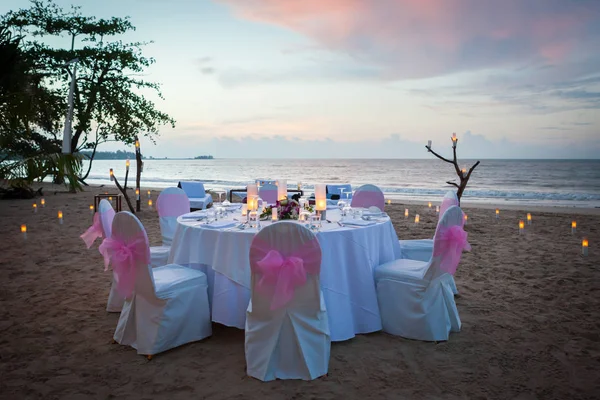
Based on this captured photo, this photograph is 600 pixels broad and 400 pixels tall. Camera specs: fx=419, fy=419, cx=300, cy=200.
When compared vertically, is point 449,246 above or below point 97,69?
below

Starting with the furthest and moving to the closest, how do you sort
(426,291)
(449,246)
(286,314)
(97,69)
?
1. (97,69)
2. (426,291)
3. (449,246)
4. (286,314)

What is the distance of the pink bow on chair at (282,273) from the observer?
107 inches

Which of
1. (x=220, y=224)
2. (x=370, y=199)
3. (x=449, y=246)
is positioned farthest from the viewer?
(x=370, y=199)

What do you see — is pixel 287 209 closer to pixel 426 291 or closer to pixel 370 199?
pixel 426 291

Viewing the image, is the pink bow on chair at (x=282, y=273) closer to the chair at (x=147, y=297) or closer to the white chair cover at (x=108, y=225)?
the chair at (x=147, y=297)

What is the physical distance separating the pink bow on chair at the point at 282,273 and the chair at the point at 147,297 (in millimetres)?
912

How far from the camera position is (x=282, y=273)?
2.71 meters

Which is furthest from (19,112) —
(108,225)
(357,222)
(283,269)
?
(283,269)

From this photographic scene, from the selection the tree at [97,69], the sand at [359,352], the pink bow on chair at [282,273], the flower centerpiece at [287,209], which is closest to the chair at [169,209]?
the sand at [359,352]

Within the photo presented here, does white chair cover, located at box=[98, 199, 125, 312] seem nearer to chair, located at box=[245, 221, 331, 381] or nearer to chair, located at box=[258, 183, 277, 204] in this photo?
chair, located at box=[245, 221, 331, 381]

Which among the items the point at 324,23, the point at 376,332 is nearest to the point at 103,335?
the point at 376,332

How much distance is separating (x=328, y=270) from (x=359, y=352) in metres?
0.66

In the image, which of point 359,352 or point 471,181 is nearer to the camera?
point 359,352

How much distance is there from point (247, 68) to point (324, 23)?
4974 millimetres
